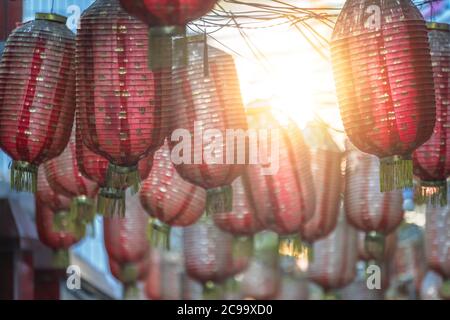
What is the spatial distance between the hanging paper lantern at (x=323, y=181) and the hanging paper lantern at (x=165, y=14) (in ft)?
10.0

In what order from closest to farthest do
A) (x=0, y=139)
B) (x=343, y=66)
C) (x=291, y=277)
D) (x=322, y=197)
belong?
(x=343, y=66) → (x=0, y=139) → (x=322, y=197) → (x=291, y=277)

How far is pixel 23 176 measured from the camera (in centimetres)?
602

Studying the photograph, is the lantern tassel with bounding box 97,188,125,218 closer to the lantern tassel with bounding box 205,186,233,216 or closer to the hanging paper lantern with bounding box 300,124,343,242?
the lantern tassel with bounding box 205,186,233,216

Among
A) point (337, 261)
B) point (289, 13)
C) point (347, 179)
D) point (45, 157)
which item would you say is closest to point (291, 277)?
point (337, 261)

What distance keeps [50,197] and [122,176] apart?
2.15 meters

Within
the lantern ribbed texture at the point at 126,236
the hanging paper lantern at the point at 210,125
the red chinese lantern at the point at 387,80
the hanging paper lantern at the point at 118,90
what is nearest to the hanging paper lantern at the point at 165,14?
the hanging paper lantern at the point at 118,90

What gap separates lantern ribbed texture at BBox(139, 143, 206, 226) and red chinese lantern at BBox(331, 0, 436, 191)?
179 centimetres

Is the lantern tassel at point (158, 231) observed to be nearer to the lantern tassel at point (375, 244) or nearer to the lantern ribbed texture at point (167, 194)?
the lantern ribbed texture at point (167, 194)

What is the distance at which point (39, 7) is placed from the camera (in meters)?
8.42

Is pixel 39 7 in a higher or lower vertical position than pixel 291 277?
higher

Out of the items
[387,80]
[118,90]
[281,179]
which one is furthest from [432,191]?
[118,90]

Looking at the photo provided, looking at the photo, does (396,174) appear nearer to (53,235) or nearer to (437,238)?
(53,235)
